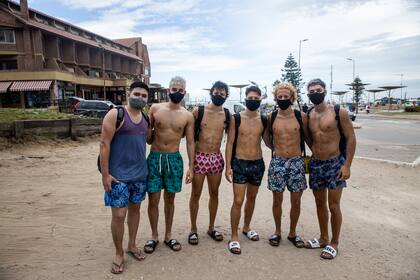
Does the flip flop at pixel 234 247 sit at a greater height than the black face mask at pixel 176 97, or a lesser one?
lesser

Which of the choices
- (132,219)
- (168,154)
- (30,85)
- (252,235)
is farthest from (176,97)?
(30,85)

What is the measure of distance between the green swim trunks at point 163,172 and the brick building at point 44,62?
90.0 ft

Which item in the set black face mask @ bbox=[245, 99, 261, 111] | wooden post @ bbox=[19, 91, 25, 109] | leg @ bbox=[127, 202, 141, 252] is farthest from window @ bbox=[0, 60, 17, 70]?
black face mask @ bbox=[245, 99, 261, 111]

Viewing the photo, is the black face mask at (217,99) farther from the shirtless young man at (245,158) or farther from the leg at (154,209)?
the leg at (154,209)

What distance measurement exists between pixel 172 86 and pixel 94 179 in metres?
4.46

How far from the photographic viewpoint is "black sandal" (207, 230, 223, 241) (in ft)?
13.6

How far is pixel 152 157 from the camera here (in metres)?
3.83

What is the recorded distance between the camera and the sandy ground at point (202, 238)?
3.37 metres

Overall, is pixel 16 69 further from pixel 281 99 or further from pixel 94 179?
pixel 281 99

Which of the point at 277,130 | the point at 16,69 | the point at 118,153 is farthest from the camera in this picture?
the point at 16,69

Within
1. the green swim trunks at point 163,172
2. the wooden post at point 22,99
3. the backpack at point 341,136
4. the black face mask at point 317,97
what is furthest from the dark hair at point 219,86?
the wooden post at point 22,99

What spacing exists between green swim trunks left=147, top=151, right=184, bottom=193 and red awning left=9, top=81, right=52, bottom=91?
29.9 meters

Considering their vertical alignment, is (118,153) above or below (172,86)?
below

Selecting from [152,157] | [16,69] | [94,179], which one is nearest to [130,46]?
[16,69]
